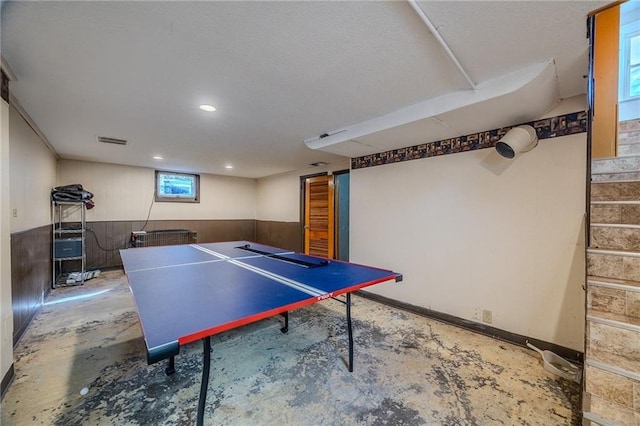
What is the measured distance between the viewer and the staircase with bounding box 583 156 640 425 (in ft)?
4.18

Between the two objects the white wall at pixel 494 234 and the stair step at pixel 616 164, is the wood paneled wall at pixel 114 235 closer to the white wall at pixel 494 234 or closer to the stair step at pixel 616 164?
the white wall at pixel 494 234

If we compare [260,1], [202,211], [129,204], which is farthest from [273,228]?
[260,1]

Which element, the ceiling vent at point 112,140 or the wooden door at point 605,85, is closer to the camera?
the wooden door at point 605,85

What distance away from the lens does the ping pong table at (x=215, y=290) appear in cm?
107

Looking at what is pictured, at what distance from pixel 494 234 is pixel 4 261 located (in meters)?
4.16

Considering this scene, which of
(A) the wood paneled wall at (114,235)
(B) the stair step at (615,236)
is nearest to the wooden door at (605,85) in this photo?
(B) the stair step at (615,236)

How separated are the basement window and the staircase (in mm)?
6904

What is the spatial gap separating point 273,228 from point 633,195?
595 cm

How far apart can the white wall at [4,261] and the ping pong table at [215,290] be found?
71cm

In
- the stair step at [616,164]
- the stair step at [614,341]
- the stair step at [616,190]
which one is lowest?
the stair step at [614,341]

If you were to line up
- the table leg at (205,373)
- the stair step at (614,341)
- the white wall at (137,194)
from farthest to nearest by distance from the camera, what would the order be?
the white wall at (137,194) < the stair step at (614,341) < the table leg at (205,373)

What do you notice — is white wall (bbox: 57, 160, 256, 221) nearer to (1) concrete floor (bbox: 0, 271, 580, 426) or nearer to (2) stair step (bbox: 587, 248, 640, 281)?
(1) concrete floor (bbox: 0, 271, 580, 426)

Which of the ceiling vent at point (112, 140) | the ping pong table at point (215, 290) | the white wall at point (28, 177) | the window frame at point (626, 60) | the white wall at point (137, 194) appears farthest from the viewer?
the white wall at point (137, 194)

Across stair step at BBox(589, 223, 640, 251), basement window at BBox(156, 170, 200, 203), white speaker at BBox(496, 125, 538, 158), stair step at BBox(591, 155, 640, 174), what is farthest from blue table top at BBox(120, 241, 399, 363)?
basement window at BBox(156, 170, 200, 203)
